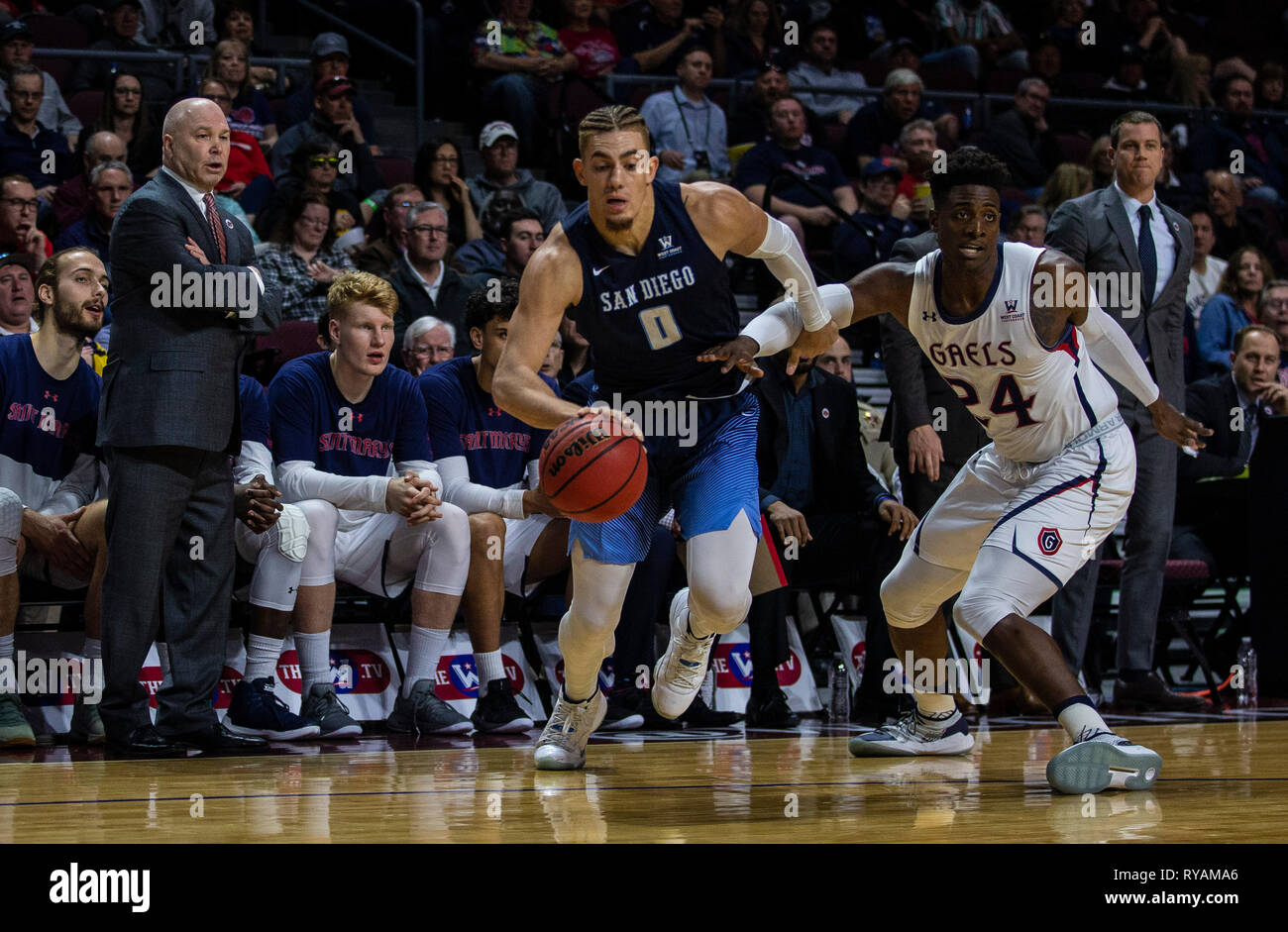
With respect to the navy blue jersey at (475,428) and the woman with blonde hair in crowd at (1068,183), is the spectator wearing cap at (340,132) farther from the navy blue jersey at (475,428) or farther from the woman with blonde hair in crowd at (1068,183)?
the woman with blonde hair in crowd at (1068,183)

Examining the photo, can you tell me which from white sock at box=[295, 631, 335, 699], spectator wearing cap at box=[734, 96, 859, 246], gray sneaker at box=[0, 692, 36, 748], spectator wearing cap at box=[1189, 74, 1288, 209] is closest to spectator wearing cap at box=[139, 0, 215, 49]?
spectator wearing cap at box=[734, 96, 859, 246]

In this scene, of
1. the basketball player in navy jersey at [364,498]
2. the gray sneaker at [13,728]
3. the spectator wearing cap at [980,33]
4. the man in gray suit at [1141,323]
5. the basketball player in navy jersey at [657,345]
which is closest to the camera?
the basketball player in navy jersey at [657,345]

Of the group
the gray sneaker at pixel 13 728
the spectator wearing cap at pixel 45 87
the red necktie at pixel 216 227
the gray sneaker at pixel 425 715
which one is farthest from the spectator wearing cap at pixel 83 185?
the gray sneaker at pixel 425 715

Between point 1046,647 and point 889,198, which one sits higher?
point 889,198

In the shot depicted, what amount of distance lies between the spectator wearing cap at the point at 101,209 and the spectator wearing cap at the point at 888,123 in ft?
17.4

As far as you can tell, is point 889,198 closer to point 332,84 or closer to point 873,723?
point 332,84

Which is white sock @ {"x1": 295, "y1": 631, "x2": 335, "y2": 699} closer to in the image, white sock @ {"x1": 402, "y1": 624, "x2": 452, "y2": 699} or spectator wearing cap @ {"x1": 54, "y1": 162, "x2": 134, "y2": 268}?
white sock @ {"x1": 402, "y1": 624, "x2": 452, "y2": 699}

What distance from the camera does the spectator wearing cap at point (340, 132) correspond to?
344 inches

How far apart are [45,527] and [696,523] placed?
103 inches

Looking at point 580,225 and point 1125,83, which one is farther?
point 1125,83
